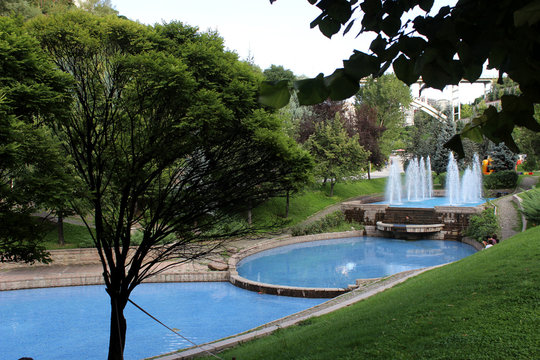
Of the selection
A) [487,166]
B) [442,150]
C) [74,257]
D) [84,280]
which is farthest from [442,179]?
[84,280]

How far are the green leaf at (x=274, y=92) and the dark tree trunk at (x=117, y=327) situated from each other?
765cm

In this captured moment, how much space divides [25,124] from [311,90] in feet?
20.4

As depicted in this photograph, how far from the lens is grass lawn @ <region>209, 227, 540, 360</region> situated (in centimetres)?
489

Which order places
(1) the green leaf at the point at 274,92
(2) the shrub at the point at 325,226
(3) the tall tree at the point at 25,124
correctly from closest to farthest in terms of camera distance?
1. (1) the green leaf at the point at 274,92
2. (3) the tall tree at the point at 25,124
3. (2) the shrub at the point at 325,226

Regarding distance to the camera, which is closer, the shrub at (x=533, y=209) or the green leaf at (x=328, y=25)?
the green leaf at (x=328, y=25)

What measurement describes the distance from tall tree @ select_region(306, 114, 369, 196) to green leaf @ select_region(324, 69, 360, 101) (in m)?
33.5

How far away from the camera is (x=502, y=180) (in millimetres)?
36469

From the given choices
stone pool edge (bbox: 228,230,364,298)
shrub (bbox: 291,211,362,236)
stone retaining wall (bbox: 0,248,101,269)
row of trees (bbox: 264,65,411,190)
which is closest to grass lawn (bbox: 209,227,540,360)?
stone pool edge (bbox: 228,230,364,298)

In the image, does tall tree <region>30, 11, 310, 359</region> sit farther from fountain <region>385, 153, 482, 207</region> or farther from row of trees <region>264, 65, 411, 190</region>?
fountain <region>385, 153, 482, 207</region>

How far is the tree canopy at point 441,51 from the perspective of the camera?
1782mm

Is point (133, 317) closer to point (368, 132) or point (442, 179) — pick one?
point (368, 132)

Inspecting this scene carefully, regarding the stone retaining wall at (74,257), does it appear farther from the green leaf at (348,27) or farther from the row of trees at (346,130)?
the green leaf at (348,27)

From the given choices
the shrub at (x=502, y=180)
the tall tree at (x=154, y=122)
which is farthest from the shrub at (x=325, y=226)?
the tall tree at (x=154, y=122)

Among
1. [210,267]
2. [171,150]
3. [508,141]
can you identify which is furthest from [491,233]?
[508,141]
